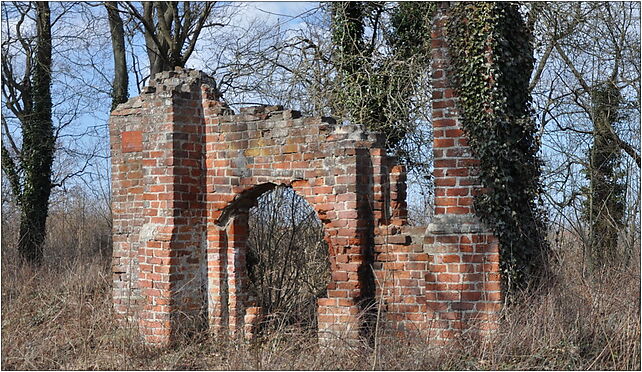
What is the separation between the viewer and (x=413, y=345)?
6.28 metres

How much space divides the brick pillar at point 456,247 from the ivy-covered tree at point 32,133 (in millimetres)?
10795

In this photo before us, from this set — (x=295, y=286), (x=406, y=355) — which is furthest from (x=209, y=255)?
(x=406, y=355)

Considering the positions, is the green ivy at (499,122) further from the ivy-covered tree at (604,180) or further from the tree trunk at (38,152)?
the tree trunk at (38,152)

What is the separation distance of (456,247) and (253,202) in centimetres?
271

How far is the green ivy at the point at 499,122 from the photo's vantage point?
6.40m

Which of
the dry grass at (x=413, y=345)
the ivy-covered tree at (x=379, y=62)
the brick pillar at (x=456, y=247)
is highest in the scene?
the ivy-covered tree at (x=379, y=62)

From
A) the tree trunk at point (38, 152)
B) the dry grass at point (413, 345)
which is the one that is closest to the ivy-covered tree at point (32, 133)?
the tree trunk at point (38, 152)

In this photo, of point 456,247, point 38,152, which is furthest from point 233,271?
point 38,152

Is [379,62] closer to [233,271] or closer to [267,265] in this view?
[267,265]

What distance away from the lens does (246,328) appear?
7.84 m

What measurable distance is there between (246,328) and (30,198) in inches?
373

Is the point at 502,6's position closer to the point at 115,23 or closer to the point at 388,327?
the point at 388,327

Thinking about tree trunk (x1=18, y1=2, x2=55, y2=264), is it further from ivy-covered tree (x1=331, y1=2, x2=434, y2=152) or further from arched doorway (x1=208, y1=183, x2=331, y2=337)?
ivy-covered tree (x1=331, y1=2, x2=434, y2=152)

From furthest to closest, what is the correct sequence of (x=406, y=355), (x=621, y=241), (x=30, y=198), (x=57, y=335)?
(x=30, y=198) < (x=621, y=241) < (x=57, y=335) < (x=406, y=355)
